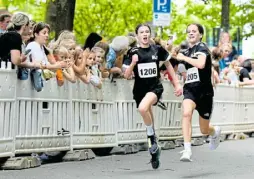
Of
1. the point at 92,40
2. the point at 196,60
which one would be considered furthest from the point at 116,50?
the point at 196,60

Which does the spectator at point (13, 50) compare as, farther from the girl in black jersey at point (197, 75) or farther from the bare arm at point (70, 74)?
the girl in black jersey at point (197, 75)

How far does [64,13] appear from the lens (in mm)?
20562

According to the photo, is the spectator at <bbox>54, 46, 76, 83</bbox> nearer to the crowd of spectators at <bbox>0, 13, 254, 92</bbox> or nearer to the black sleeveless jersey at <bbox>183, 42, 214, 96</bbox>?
the crowd of spectators at <bbox>0, 13, 254, 92</bbox>

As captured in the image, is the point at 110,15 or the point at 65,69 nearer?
the point at 65,69

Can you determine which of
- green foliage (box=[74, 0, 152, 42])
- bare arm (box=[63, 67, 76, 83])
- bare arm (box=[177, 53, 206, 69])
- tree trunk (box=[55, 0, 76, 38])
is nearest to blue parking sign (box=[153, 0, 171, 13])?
tree trunk (box=[55, 0, 76, 38])

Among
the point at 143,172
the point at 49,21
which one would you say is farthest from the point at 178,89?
the point at 49,21

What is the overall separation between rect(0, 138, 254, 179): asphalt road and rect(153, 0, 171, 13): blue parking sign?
14.1 feet

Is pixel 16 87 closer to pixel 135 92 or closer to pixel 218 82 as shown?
pixel 135 92

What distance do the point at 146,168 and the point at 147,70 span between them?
135 centimetres

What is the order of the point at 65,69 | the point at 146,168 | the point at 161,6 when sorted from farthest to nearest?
the point at 161,6 → the point at 65,69 → the point at 146,168

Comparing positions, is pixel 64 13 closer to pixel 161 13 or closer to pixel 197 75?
pixel 161 13

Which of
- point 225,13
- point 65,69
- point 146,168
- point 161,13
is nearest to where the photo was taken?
point 146,168

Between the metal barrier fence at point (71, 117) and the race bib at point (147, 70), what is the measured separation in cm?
136

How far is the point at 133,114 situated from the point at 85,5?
31111 mm
